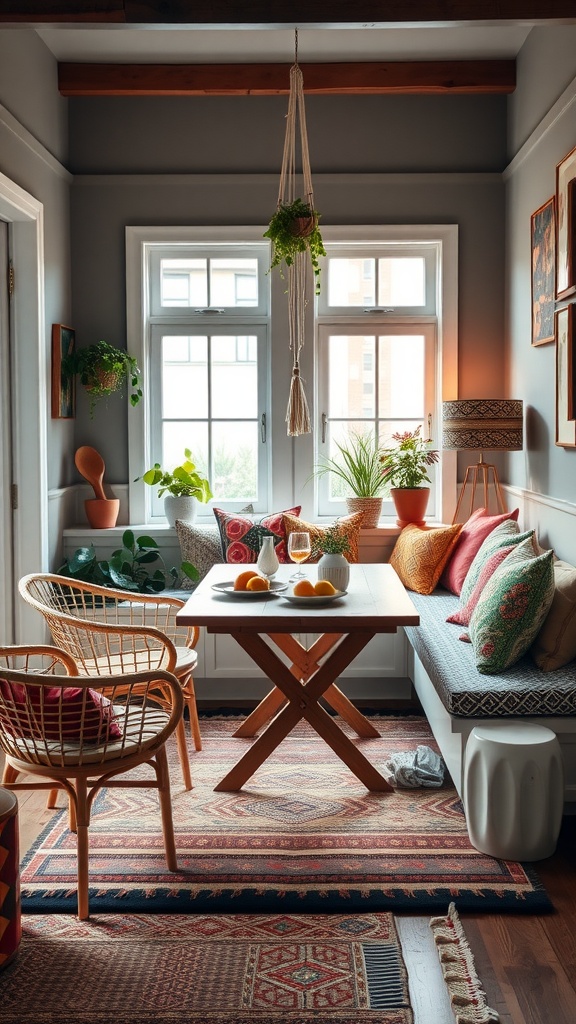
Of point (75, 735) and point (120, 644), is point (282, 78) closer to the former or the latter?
point (120, 644)

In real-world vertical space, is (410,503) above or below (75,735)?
above

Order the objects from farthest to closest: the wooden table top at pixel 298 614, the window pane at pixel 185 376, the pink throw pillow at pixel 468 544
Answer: the window pane at pixel 185 376 → the pink throw pillow at pixel 468 544 → the wooden table top at pixel 298 614

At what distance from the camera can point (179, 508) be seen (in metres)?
5.33

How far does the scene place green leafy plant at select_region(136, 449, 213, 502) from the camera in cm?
536

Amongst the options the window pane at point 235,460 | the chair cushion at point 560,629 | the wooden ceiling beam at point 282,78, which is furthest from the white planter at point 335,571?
the wooden ceiling beam at point 282,78

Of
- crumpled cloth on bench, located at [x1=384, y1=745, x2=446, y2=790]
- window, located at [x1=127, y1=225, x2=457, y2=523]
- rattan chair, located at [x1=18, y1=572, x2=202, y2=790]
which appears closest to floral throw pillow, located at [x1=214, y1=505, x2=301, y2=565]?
window, located at [x1=127, y1=225, x2=457, y2=523]

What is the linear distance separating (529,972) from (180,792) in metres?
1.67

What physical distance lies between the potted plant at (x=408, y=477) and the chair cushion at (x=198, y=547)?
1.00 metres

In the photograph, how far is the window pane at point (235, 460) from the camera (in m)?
5.64

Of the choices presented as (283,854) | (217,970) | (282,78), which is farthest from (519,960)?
(282,78)

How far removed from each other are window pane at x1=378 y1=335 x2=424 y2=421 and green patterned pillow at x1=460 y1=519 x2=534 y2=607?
128 centimetres

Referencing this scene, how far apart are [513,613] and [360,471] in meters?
2.06

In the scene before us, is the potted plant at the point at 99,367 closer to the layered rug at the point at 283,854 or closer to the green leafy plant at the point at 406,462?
the green leafy plant at the point at 406,462

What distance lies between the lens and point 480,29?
4797 millimetres
